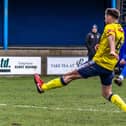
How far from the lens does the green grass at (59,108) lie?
9586mm

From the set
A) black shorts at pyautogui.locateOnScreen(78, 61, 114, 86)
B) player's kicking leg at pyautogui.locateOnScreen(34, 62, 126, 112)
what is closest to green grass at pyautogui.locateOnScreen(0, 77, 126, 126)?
player's kicking leg at pyautogui.locateOnScreen(34, 62, 126, 112)

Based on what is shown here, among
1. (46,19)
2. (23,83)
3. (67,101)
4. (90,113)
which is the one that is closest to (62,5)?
(46,19)

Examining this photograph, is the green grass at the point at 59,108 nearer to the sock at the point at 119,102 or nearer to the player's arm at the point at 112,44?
the sock at the point at 119,102

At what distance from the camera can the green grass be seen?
9586mm

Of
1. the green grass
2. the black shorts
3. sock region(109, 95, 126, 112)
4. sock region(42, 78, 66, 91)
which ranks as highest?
the black shorts

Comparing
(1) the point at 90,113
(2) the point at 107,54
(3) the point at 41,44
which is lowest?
(3) the point at 41,44

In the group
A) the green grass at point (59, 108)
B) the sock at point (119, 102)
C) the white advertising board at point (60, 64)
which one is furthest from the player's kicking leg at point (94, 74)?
the white advertising board at point (60, 64)

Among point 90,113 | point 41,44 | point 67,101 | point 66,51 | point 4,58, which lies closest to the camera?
point 90,113

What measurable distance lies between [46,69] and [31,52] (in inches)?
44.3

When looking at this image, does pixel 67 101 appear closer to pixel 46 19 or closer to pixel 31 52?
pixel 31 52

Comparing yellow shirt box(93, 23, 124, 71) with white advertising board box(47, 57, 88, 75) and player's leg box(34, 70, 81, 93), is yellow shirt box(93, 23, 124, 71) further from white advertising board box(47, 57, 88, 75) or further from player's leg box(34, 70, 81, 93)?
white advertising board box(47, 57, 88, 75)

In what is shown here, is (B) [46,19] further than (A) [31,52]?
Yes

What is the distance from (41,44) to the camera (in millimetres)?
26766

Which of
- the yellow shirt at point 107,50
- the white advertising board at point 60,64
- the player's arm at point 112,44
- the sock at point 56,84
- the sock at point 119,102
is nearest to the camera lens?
the player's arm at point 112,44
